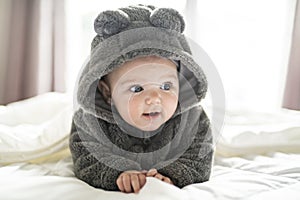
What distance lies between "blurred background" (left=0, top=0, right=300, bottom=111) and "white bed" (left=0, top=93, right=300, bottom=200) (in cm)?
44

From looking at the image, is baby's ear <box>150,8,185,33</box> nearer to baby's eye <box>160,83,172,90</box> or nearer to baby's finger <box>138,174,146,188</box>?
baby's eye <box>160,83,172,90</box>

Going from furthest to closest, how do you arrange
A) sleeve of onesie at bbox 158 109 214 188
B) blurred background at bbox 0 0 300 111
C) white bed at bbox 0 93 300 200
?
1. blurred background at bbox 0 0 300 111
2. sleeve of onesie at bbox 158 109 214 188
3. white bed at bbox 0 93 300 200

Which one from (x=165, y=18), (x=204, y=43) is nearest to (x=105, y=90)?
(x=165, y=18)

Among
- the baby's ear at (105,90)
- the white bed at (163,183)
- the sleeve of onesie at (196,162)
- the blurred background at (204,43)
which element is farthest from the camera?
the blurred background at (204,43)

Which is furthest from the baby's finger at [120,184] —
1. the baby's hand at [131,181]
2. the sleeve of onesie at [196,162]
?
the sleeve of onesie at [196,162]

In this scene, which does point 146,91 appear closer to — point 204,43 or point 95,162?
point 95,162

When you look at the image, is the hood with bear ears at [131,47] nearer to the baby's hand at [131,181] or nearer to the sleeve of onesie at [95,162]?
the sleeve of onesie at [95,162]

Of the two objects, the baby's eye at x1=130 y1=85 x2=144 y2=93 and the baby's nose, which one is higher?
the baby's eye at x1=130 y1=85 x2=144 y2=93

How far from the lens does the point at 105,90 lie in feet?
3.68

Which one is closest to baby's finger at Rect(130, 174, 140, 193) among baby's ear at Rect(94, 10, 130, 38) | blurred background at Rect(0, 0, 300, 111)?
baby's ear at Rect(94, 10, 130, 38)

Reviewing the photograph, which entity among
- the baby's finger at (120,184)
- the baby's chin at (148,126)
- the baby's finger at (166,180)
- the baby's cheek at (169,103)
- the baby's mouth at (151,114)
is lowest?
the baby's finger at (120,184)

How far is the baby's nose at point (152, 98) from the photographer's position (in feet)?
3.33

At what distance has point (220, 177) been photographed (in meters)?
1.05

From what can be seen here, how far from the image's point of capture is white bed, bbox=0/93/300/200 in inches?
35.4
